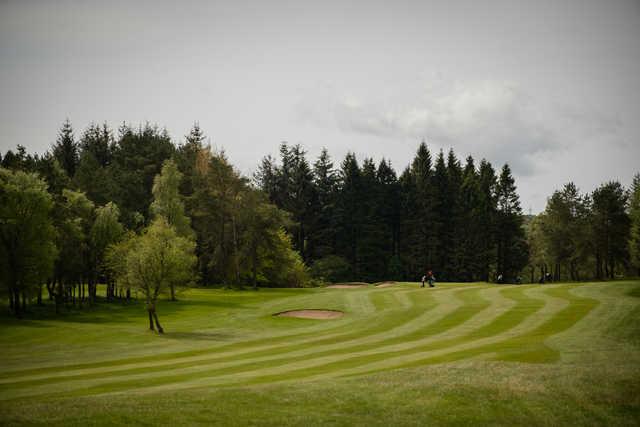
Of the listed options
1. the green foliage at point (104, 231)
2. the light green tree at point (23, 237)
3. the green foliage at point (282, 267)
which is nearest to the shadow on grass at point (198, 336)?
the light green tree at point (23, 237)

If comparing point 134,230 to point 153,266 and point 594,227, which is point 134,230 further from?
point 594,227

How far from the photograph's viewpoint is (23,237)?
164ft

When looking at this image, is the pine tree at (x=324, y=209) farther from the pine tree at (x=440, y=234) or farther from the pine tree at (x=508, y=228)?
the pine tree at (x=508, y=228)

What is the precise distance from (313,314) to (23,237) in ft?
99.7

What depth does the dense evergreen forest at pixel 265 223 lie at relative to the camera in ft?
165

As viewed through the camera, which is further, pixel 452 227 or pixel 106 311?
pixel 452 227

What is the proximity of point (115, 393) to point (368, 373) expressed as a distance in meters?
10.1

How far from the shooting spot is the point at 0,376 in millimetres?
24250

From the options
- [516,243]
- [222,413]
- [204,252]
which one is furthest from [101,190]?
[516,243]

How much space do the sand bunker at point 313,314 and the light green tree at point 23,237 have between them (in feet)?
82.0

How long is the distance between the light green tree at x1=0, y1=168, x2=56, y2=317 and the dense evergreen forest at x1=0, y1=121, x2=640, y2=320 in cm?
13

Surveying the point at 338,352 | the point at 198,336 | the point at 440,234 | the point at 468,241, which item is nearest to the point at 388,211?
the point at 440,234

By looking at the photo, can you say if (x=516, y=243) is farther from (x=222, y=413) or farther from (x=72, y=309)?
(x=222, y=413)

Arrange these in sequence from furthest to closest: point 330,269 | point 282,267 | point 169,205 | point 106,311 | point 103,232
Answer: point 330,269, point 282,267, point 169,205, point 103,232, point 106,311
